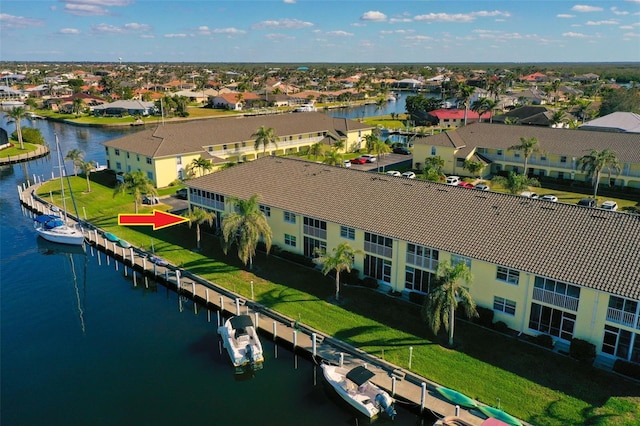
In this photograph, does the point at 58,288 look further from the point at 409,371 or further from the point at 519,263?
the point at 519,263

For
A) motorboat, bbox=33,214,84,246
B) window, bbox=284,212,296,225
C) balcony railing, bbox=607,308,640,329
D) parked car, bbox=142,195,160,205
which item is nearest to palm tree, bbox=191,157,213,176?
parked car, bbox=142,195,160,205

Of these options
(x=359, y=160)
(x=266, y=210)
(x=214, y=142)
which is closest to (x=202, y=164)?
(x=214, y=142)

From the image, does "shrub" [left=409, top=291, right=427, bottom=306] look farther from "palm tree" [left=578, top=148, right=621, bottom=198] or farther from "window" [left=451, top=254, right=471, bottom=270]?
"palm tree" [left=578, top=148, right=621, bottom=198]

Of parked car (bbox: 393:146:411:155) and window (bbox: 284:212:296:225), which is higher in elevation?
window (bbox: 284:212:296:225)

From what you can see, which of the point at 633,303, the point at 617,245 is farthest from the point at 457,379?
the point at 617,245

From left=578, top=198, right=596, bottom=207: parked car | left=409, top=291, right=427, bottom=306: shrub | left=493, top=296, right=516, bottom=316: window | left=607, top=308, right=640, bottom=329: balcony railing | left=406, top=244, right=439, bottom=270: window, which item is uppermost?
left=406, top=244, right=439, bottom=270: window

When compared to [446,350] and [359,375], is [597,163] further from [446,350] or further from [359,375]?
[359,375]

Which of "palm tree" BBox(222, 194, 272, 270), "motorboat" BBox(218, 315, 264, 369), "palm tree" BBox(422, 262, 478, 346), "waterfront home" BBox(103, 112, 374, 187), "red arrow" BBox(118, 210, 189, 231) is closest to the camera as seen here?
"palm tree" BBox(422, 262, 478, 346)
